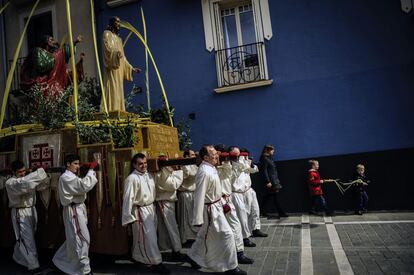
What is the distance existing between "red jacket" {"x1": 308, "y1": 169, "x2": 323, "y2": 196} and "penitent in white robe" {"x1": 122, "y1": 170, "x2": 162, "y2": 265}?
457cm

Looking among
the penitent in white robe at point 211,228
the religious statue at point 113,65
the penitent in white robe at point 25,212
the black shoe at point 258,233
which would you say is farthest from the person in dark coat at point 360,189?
the penitent in white robe at point 25,212

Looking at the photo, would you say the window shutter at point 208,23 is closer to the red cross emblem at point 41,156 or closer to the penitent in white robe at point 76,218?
the red cross emblem at point 41,156

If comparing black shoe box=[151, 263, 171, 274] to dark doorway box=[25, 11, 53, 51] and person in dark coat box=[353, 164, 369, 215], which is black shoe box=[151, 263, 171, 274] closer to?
person in dark coat box=[353, 164, 369, 215]

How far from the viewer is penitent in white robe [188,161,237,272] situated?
4578mm

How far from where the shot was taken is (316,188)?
832cm

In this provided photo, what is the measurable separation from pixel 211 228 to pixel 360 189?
4.98m

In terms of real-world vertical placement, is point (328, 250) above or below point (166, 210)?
below

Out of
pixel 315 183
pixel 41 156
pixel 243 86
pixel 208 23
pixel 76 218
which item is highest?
pixel 208 23

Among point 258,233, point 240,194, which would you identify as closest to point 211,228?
point 240,194

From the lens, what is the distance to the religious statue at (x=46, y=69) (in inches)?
278

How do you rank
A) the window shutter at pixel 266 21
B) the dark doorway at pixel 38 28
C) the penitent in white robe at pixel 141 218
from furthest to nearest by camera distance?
the dark doorway at pixel 38 28 → the window shutter at pixel 266 21 → the penitent in white robe at pixel 141 218

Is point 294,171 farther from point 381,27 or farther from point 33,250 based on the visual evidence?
point 33,250

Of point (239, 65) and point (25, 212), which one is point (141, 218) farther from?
point (239, 65)

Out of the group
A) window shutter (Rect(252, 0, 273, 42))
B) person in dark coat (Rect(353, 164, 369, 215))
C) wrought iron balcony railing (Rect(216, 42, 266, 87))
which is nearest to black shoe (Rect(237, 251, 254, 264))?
person in dark coat (Rect(353, 164, 369, 215))
